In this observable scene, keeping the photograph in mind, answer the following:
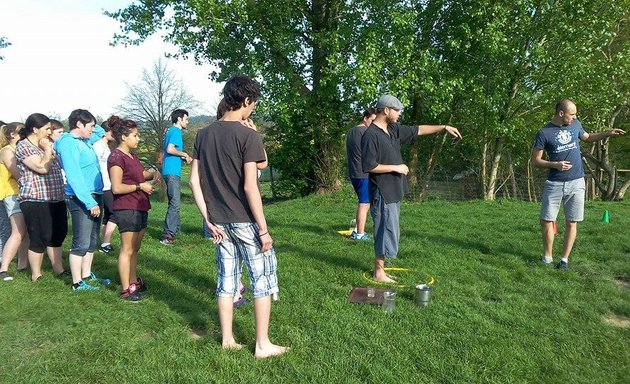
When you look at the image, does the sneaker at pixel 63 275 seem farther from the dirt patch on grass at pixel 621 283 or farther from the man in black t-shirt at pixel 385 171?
the dirt patch on grass at pixel 621 283

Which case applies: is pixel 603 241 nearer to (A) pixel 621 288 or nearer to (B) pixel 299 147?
(A) pixel 621 288

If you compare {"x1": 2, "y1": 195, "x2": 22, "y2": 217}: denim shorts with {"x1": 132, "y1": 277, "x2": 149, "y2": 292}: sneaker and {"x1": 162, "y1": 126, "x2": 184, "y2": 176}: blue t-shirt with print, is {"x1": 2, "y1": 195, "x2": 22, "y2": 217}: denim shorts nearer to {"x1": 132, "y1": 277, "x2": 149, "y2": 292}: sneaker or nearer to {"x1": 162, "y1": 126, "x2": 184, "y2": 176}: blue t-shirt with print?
{"x1": 132, "y1": 277, "x2": 149, "y2": 292}: sneaker

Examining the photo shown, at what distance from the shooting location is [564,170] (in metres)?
5.38

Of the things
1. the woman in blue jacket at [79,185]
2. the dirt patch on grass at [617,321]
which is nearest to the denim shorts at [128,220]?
the woman in blue jacket at [79,185]

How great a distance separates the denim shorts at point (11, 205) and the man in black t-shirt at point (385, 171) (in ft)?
13.3

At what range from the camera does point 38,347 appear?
3609 mm

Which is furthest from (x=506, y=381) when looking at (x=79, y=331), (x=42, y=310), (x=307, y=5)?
(x=307, y=5)

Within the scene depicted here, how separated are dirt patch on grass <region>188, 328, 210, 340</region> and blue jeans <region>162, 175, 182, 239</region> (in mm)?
3385

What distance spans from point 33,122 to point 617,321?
5.94m

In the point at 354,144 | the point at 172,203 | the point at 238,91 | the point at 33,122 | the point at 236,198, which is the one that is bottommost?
the point at 172,203

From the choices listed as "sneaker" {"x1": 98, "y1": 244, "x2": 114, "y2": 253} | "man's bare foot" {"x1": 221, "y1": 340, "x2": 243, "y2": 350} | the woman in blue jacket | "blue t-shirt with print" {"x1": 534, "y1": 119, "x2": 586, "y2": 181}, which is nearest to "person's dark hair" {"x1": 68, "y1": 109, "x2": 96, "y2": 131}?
the woman in blue jacket

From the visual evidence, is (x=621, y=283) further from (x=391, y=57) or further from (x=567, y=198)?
(x=391, y=57)

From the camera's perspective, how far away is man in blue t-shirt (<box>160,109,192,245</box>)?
6.90m

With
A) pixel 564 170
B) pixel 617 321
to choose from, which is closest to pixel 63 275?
pixel 617 321
